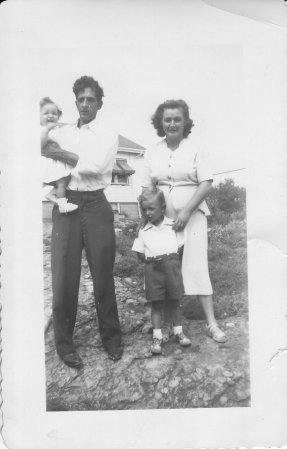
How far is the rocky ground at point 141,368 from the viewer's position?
2.83 ft

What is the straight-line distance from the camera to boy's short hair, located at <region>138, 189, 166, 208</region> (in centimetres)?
87

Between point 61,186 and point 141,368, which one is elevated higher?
point 61,186

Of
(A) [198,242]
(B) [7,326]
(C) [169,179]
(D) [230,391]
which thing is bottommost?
(D) [230,391]

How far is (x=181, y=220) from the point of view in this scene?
869mm

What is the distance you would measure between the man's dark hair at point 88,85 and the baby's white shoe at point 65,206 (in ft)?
0.57

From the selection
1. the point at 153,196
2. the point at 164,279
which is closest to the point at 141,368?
the point at 164,279

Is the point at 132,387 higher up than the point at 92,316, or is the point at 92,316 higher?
the point at 92,316

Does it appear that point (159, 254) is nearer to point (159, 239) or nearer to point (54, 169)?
point (159, 239)

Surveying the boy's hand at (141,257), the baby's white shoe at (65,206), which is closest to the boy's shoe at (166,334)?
the boy's hand at (141,257)

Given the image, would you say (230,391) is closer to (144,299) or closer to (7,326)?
(144,299)

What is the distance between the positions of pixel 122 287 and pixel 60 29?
425 mm

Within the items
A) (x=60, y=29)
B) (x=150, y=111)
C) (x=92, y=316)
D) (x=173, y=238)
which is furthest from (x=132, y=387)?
(x=60, y=29)

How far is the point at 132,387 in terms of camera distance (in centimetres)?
86

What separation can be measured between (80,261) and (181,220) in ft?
0.58
